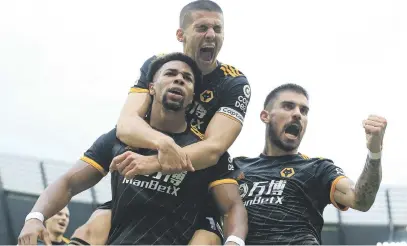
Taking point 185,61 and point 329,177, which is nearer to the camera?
point 185,61

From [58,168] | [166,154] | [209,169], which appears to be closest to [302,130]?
[209,169]

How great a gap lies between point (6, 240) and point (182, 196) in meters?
12.5

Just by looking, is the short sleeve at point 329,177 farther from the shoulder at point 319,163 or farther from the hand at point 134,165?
the hand at point 134,165

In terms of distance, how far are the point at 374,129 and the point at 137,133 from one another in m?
1.55

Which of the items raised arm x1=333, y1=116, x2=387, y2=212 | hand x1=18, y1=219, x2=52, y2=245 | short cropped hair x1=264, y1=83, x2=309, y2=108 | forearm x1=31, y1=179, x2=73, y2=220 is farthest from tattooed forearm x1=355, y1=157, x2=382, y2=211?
hand x1=18, y1=219, x2=52, y2=245

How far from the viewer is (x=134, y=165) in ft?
12.9

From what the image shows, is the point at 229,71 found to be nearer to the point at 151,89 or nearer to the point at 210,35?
the point at 210,35

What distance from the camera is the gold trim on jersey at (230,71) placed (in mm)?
4941

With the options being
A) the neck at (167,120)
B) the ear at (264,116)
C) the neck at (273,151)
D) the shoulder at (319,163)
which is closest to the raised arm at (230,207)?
the neck at (167,120)

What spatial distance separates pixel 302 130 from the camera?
5.48 meters

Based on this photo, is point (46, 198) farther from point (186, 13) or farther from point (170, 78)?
point (186, 13)

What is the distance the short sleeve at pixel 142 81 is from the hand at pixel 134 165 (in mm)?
863

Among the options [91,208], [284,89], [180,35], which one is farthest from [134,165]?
[91,208]

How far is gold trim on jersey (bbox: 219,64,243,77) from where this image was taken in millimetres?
4941
